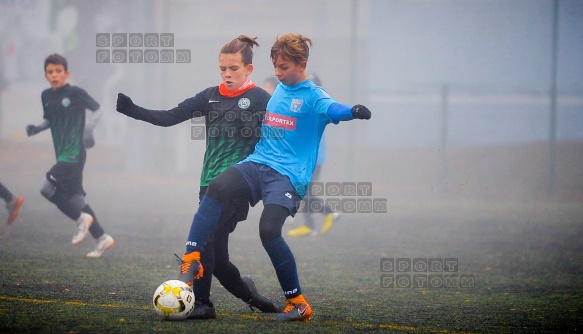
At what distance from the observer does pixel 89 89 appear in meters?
23.2

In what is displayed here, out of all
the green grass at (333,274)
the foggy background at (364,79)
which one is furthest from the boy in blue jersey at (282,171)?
the foggy background at (364,79)

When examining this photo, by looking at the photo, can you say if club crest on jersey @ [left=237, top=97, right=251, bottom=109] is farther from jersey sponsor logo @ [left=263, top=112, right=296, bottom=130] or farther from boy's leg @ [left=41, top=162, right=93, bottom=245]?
boy's leg @ [left=41, top=162, right=93, bottom=245]

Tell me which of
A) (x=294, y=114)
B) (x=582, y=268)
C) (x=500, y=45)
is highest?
(x=500, y=45)

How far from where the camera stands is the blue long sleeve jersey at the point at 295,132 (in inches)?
218

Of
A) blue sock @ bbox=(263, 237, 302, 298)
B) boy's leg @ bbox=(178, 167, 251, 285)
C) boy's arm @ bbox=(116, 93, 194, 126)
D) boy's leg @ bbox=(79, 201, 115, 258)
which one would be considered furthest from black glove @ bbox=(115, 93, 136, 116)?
boy's leg @ bbox=(79, 201, 115, 258)

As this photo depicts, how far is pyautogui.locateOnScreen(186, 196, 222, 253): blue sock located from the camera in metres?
5.32

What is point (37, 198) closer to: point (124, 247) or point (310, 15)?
point (124, 247)

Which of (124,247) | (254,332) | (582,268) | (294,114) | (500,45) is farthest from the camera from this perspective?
(500,45)

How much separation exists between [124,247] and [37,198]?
588 cm

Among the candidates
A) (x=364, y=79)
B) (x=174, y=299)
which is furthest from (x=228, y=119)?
(x=364, y=79)

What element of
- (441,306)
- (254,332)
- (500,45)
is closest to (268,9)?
(500,45)

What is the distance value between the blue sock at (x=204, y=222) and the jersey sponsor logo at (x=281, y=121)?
0.66m

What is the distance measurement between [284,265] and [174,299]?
0.73 m

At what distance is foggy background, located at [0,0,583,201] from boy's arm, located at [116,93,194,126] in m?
12.9
